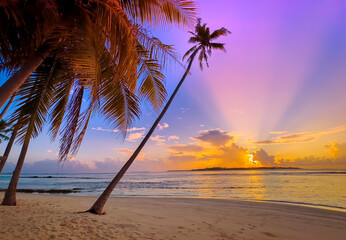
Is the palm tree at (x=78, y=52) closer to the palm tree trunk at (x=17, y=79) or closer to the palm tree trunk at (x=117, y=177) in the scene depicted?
the palm tree trunk at (x=17, y=79)

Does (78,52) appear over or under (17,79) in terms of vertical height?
over

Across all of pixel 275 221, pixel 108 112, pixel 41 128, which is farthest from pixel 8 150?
pixel 275 221

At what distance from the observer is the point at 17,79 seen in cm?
328

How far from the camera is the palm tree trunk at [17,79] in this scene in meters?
3.07

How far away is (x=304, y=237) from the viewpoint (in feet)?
20.8

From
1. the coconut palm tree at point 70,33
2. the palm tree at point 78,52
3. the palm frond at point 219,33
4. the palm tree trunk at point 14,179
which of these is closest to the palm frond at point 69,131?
the palm tree at point 78,52

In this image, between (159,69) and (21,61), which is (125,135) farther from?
(21,61)

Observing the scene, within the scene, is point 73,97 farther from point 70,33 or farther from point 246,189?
point 246,189

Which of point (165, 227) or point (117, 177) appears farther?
point (117, 177)

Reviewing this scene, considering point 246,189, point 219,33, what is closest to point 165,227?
point 219,33

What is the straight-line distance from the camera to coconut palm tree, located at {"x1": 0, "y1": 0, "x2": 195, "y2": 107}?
3498 millimetres

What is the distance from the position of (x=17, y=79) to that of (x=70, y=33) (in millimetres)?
1207

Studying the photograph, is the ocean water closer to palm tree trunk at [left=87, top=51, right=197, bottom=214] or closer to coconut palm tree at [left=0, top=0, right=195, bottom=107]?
palm tree trunk at [left=87, top=51, right=197, bottom=214]

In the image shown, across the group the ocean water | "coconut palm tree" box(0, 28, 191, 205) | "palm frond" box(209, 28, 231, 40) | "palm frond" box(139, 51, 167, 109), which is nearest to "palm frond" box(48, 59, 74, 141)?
"coconut palm tree" box(0, 28, 191, 205)
